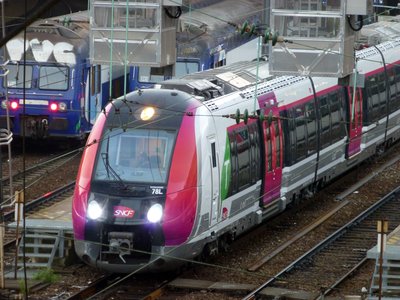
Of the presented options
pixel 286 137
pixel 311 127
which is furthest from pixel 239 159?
pixel 311 127

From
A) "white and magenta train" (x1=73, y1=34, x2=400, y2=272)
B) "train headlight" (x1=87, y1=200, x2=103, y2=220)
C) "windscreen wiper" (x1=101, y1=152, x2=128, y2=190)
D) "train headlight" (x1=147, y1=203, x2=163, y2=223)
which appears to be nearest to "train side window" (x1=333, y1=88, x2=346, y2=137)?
"white and magenta train" (x1=73, y1=34, x2=400, y2=272)

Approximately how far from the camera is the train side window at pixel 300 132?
2106 centimetres

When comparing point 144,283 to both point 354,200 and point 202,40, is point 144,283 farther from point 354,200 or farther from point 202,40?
point 202,40

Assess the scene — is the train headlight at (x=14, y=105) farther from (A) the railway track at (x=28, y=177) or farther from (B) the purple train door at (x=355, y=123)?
(B) the purple train door at (x=355, y=123)

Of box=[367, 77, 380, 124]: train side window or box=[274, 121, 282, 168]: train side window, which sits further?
box=[367, 77, 380, 124]: train side window

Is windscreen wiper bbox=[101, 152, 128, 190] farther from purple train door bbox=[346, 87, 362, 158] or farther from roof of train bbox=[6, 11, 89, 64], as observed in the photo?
roof of train bbox=[6, 11, 89, 64]

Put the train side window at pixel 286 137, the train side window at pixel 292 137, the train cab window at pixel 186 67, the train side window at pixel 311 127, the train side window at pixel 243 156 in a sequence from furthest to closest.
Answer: the train cab window at pixel 186 67 → the train side window at pixel 311 127 → the train side window at pixel 292 137 → the train side window at pixel 286 137 → the train side window at pixel 243 156

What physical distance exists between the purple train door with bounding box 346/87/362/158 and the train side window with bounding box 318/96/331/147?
1289 millimetres

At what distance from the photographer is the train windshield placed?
16219mm

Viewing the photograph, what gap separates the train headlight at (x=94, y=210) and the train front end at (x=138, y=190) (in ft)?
0.04

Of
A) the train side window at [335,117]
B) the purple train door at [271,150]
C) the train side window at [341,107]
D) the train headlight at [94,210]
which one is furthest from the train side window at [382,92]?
the train headlight at [94,210]

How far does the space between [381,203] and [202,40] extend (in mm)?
7396

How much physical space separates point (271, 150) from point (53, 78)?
845 cm

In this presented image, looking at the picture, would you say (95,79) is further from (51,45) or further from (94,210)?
(94,210)
